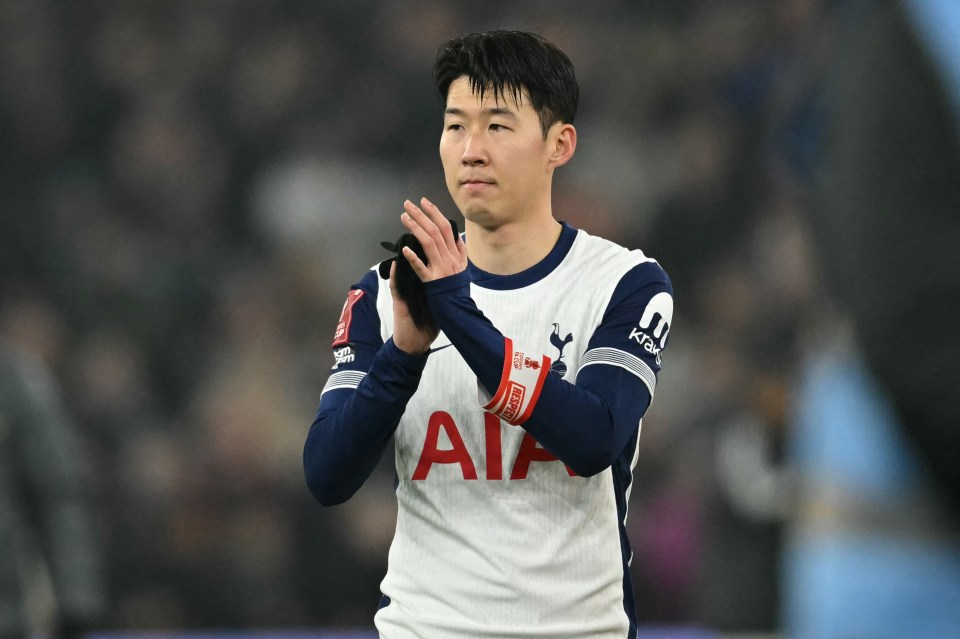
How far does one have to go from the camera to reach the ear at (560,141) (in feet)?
8.32

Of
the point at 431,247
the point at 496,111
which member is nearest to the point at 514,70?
the point at 496,111

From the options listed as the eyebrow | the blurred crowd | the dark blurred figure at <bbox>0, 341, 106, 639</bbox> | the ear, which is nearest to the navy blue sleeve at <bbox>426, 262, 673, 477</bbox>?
the ear

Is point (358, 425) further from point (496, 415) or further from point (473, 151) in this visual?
point (473, 151)

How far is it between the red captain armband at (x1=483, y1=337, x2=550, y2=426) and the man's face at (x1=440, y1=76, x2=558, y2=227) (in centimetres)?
37

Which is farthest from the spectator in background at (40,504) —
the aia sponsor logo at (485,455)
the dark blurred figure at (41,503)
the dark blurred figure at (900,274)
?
the dark blurred figure at (900,274)

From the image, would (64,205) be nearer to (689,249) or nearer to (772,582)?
(689,249)

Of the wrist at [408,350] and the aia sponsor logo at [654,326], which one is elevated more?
the aia sponsor logo at [654,326]

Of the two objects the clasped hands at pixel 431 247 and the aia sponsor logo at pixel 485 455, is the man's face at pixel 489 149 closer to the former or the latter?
the clasped hands at pixel 431 247

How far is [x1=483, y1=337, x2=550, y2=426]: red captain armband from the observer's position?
7.24 feet

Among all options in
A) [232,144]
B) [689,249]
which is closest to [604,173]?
[689,249]

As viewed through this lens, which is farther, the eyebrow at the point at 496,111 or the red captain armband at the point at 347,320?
the red captain armband at the point at 347,320

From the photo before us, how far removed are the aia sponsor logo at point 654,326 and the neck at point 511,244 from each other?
0.24 m

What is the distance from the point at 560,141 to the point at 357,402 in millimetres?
627

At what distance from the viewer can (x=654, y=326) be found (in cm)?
251
